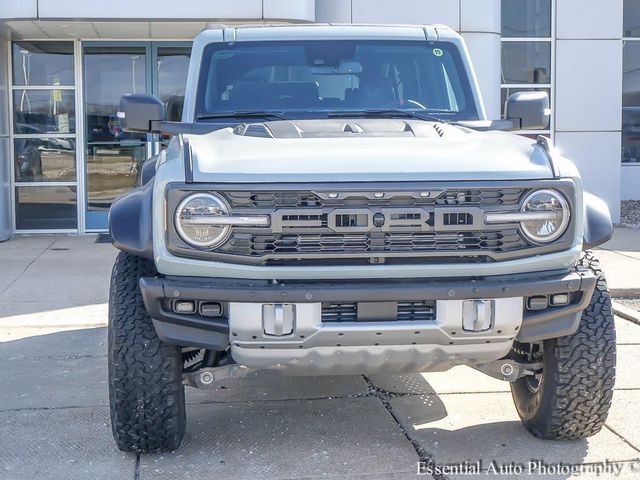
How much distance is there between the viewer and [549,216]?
363 cm

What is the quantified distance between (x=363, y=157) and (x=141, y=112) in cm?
165

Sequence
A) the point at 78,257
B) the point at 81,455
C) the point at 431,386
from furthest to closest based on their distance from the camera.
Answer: the point at 78,257, the point at 431,386, the point at 81,455

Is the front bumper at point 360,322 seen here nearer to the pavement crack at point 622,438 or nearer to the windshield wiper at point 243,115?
the pavement crack at point 622,438

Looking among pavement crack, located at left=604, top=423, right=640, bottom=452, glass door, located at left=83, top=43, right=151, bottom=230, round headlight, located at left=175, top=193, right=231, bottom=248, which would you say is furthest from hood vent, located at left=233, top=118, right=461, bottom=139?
glass door, located at left=83, top=43, right=151, bottom=230

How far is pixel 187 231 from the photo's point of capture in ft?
11.7

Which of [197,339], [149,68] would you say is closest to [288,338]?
[197,339]

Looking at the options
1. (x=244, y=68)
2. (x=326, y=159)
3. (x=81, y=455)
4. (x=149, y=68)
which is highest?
(x=149, y=68)

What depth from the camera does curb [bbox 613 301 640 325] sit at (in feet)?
22.7

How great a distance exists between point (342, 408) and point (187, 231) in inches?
67.5

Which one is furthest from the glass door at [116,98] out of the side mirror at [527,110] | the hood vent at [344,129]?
the hood vent at [344,129]

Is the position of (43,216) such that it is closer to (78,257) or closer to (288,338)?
(78,257)

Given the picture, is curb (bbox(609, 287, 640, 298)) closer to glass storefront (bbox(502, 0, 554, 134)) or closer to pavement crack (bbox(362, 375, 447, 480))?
pavement crack (bbox(362, 375, 447, 480))

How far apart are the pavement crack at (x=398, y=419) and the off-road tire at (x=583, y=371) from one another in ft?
1.90

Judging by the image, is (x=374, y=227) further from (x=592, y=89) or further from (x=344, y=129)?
(x=592, y=89)
